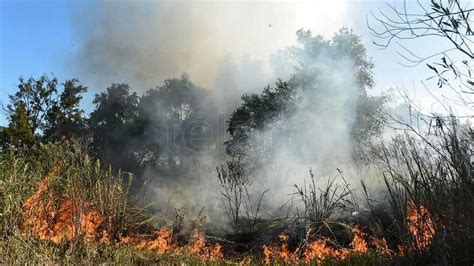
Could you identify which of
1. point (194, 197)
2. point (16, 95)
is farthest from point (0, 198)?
point (16, 95)

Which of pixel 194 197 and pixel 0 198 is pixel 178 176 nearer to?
pixel 194 197

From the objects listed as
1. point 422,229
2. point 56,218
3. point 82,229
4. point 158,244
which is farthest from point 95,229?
point 422,229

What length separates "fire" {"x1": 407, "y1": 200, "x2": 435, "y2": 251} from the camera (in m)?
3.52

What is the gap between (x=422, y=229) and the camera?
3.57 meters

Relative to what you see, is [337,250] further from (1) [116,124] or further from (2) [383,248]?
(1) [116,124]

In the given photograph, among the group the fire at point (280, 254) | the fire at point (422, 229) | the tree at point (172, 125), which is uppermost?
the tree at point (172, 125)

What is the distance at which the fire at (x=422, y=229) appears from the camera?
352cm

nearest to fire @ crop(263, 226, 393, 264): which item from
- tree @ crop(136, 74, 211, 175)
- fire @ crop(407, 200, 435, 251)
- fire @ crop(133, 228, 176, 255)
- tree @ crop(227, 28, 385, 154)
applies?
fire @ crop(407, 200, 435, 251)

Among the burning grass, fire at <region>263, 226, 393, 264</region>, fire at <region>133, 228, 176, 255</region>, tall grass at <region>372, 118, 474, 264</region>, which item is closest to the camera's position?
tall grass at <region>372, 118, 474, 264</region>

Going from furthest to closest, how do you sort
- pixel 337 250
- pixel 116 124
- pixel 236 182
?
1. pixel 116 124
2. pixel 236 182
3. pixel 337 250

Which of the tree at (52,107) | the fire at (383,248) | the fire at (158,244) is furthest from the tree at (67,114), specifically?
the fire at (383,248)

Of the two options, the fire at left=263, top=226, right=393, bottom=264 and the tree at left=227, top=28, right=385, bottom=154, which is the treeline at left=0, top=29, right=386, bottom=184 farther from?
the fire at left=263, top=226, right=393, bottom=264

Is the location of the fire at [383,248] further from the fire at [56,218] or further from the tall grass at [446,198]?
the fire at [56,218]

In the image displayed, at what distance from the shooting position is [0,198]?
7.26m
